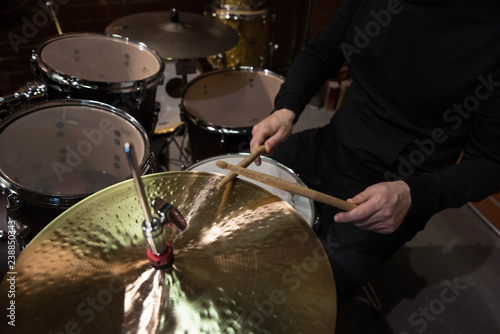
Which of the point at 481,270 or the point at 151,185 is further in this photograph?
the point at 481,270

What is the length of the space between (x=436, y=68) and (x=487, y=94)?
135mm

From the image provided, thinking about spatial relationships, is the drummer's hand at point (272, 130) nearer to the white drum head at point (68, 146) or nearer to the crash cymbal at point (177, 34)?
the white drum head at point (68, 146)

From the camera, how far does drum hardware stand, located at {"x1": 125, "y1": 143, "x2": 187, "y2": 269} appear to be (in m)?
0.45

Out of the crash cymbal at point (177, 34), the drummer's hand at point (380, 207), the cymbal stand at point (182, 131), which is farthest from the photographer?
the cymbal stand at point (182, 131)

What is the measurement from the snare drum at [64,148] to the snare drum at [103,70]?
0.43ft

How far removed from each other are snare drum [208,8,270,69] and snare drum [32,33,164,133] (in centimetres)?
79

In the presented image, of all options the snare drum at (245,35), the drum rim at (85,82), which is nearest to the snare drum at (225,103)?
the drum rim at (85,82)

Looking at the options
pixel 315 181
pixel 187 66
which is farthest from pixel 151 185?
pixel 187 66

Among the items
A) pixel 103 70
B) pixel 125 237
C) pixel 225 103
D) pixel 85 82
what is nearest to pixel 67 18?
pixel 103 70

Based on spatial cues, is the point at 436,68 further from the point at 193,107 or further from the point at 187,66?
the point at 187,66

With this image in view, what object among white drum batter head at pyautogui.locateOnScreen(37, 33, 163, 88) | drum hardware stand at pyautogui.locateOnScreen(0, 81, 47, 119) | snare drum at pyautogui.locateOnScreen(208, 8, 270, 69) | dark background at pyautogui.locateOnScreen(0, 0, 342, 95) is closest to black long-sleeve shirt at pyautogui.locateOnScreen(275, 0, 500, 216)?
white drum batter head at pyautogui.locateOnScreen(37, 33, 163, 88)

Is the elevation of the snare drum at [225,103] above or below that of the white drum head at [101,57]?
below

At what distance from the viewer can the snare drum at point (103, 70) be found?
3.49 feet

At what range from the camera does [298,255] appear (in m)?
0.53
